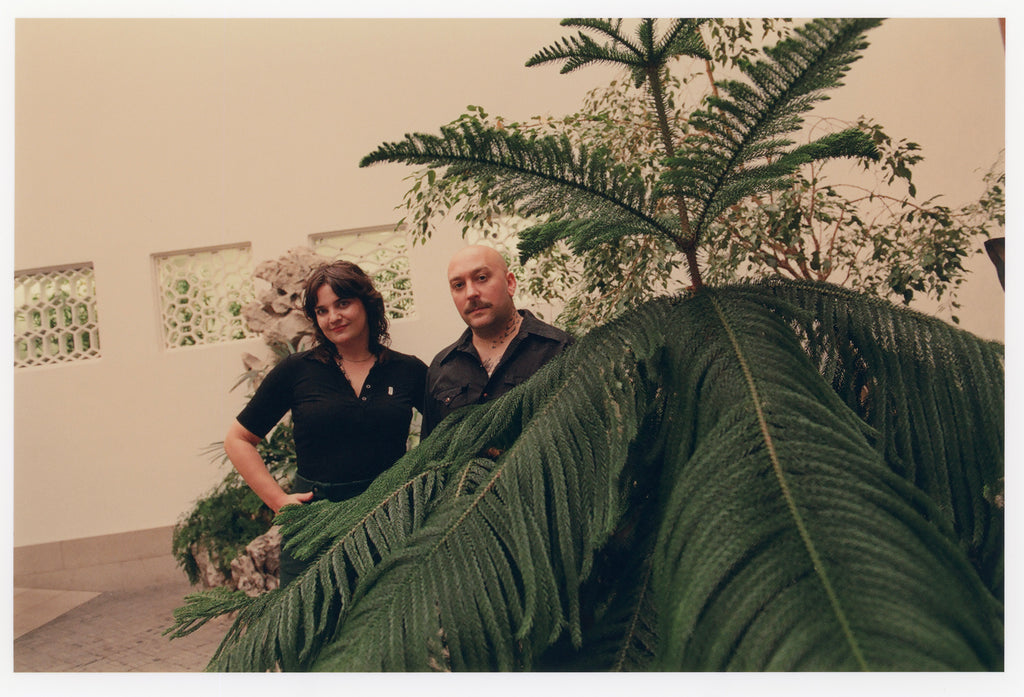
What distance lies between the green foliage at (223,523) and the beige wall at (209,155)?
0.37 feet

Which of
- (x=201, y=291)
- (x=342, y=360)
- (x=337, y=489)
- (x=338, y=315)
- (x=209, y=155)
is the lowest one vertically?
(x=337, y=489)

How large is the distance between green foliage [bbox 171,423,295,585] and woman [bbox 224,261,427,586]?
204 centimetres

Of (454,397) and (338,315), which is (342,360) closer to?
(338,315)

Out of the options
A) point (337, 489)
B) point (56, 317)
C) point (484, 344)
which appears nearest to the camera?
point (484, 344)

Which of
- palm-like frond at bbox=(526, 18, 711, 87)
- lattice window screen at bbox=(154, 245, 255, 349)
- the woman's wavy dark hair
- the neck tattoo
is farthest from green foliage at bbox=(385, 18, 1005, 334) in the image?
lattice window screen at bbox=(154, 245, 255, 349)

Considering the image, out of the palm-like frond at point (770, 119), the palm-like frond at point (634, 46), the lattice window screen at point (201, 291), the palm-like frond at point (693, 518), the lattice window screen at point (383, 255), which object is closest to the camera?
the palm-like frond at point (693, 518)

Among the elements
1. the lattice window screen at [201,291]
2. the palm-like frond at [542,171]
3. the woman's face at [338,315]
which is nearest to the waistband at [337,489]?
the woman's face at [338,315]

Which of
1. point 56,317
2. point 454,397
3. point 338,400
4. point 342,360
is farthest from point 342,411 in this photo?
point 56,317

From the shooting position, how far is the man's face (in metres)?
1.25

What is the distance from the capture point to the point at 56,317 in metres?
3.32

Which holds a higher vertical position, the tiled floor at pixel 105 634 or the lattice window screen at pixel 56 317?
the lattice window screen at pixel 56 317

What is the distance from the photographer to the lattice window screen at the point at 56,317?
247cm

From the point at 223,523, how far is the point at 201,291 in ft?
4.56

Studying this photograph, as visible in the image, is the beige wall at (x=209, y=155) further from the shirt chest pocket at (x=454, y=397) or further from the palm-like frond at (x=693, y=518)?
the palm-like frond at (x=693, y=518)
